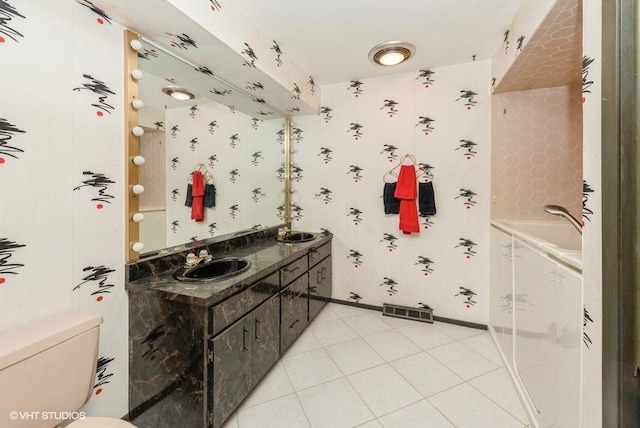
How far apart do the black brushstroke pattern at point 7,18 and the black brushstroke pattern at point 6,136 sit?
0.33 metres

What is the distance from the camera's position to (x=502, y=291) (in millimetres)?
1934

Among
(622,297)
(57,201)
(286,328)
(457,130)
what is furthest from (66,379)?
(457,130)

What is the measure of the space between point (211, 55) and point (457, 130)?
2.10 meters

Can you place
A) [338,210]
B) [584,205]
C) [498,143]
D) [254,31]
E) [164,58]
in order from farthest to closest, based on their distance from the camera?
1. [338,210]
2. [498,143]
3. [254,31]
4. [164,58]
5. [584,205]

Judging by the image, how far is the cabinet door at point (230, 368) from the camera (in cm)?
126

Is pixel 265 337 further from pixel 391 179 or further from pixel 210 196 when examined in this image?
pixel 391 179

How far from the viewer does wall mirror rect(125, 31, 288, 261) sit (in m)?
1.44

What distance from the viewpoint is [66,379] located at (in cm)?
98

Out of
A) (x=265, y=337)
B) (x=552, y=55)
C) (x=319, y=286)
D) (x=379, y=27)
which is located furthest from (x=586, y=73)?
(x=319, y=286)

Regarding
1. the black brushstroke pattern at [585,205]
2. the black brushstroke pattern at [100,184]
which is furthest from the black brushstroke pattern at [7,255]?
the black brushstroke pattern at [585,205]

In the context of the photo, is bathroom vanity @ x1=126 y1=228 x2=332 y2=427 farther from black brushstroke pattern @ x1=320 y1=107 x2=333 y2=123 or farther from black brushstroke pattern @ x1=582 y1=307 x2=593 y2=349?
black brushstroke pattern @ x1=320 y1=107 x2=333 y2=123

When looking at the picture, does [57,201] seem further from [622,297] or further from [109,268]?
[622,297]

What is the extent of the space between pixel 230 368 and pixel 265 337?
349mm

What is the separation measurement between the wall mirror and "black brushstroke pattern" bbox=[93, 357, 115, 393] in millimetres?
502
